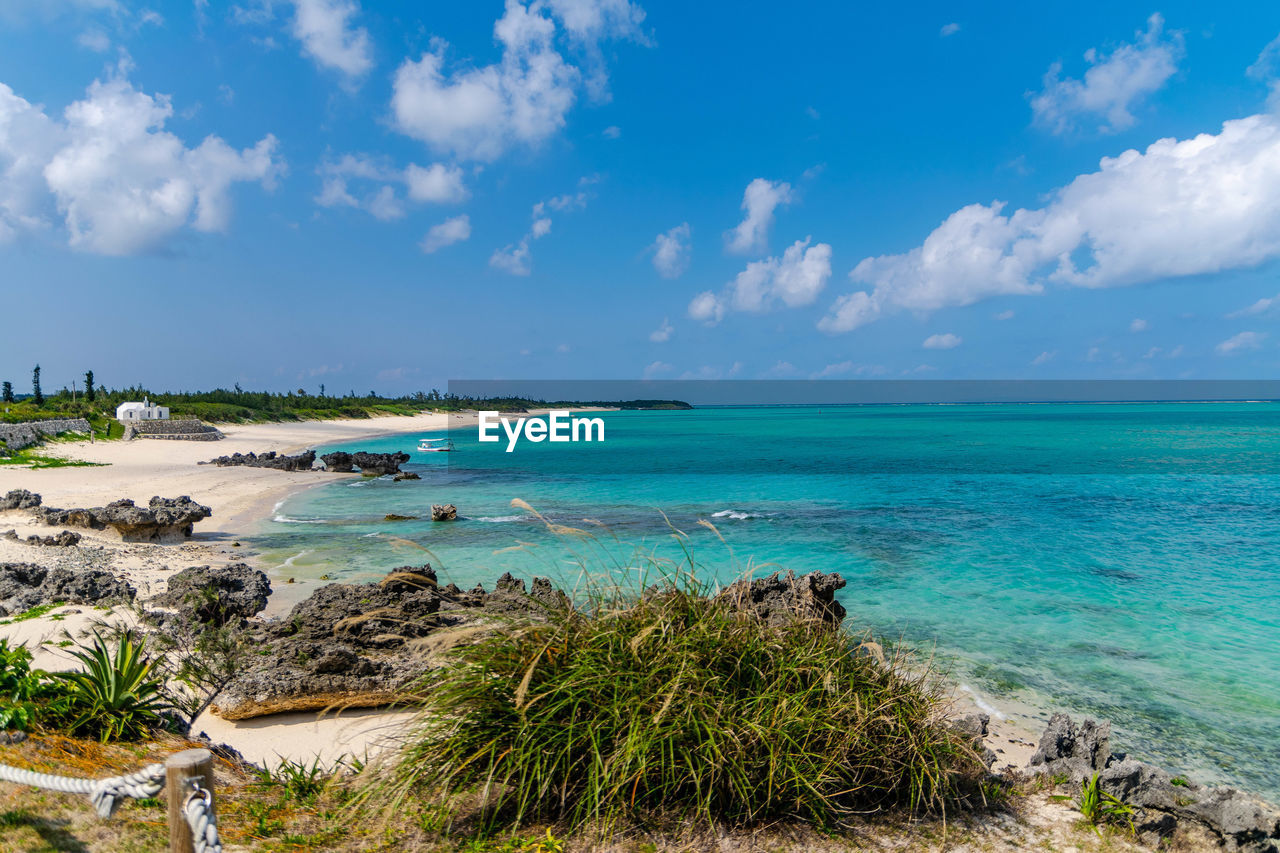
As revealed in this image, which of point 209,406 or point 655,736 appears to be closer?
point 655,736

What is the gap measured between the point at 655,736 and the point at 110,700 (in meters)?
3.93

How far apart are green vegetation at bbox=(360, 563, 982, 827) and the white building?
5925cm

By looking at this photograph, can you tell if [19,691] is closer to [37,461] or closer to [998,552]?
[998,552]

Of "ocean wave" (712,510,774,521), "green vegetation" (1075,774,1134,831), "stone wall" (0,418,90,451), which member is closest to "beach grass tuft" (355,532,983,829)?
"green vegetation" (1075,774,1134,831)

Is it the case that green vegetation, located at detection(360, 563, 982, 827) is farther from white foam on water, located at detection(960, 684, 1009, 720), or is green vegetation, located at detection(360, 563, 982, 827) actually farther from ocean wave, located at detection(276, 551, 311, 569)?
ocean wave, located at detection(276, 551, 311, 569)

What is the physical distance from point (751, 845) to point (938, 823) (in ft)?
4.31

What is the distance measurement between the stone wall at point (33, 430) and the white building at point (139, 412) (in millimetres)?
5933

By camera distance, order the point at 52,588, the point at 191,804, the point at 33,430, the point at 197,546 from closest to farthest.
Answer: the point at 191,804 → the point at 52,588 → the point at 197,546 → the point at 33,430

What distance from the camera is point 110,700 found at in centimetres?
481

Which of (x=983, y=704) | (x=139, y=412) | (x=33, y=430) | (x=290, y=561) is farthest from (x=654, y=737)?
(x=139, y=412)

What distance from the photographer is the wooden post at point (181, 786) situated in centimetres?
295

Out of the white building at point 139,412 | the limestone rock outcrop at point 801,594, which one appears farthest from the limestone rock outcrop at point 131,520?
the white building at point 139,412

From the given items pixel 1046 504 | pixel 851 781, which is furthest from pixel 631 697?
pixel 1046 504

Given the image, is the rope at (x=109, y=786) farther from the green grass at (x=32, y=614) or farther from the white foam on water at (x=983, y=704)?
the white foam on water at (x=983, y=704)
